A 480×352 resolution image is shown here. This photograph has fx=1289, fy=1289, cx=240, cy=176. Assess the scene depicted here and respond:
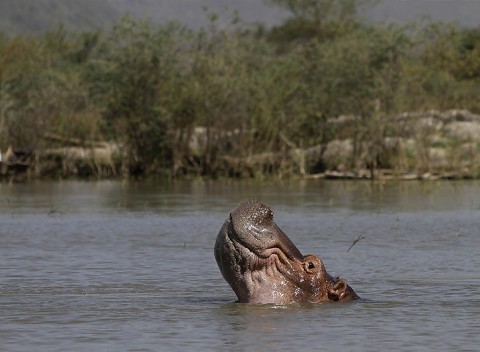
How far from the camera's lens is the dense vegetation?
123 ft

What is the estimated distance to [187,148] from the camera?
38062mm

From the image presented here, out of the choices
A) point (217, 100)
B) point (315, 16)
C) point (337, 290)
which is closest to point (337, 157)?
point (217, 100)

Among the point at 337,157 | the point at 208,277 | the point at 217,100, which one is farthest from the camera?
the point at 337,157

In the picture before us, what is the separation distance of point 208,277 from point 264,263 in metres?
4.22

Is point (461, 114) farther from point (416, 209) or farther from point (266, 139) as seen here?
point (416, 209)

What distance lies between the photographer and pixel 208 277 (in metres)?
13.1

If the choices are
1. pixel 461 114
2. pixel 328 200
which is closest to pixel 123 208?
pixel 328 200

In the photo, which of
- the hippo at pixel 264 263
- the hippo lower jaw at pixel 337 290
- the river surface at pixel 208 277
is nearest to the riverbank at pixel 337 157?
the river surface at pixel 208 277

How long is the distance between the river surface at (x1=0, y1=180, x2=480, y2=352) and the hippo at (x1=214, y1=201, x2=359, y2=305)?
17cm

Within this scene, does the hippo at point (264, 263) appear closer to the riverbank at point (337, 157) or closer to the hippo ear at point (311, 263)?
the hippo ear at point (311, 263)

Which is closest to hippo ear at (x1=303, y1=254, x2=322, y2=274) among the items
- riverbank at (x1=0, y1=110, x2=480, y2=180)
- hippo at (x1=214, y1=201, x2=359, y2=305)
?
hippo at (x1=214, y1=201, x2=359, y2=305)

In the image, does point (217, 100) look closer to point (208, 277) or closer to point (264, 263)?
point (208, 277)

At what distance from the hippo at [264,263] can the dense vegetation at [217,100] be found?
26.9 m

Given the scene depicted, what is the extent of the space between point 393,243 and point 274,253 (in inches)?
330
